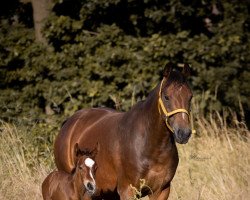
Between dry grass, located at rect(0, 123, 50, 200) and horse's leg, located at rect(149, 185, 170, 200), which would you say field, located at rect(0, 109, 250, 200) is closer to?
dry grass, located at rect(0, 123, 50, 200)

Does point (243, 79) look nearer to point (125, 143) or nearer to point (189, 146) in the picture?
point (189, 146)

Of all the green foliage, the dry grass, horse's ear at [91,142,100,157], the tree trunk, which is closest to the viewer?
horse's ear at [91,142,100,157]

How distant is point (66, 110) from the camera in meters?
15.1

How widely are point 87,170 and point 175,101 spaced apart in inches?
55.4

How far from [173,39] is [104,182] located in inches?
300

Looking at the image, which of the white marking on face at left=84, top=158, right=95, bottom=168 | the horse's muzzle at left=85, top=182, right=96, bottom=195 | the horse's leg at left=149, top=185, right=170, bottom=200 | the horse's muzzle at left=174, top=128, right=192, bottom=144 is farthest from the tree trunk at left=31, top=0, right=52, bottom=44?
the horse's muzzle at left=174, top=128, right=192, bottom=144

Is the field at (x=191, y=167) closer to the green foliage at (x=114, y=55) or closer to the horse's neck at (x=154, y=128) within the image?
the horse's neck at (x=154, y=128)

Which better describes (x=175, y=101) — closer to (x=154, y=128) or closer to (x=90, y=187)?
(x=154, y=128)

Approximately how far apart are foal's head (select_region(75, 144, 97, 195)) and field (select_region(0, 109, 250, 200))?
144 centimetres

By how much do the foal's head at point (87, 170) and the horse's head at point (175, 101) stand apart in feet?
3.61

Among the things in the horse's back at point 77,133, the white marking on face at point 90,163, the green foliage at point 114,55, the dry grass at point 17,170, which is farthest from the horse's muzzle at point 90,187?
the green foliage at point 114,55

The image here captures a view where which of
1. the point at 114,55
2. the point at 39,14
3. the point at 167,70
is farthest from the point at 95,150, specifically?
the point at 39,14

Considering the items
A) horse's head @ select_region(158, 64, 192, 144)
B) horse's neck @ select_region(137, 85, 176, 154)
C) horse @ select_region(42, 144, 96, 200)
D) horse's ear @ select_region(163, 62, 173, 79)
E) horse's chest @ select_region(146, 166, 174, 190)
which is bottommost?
horse @ select_region(42, 144, 96, 200)

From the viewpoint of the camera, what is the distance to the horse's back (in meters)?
9.00
